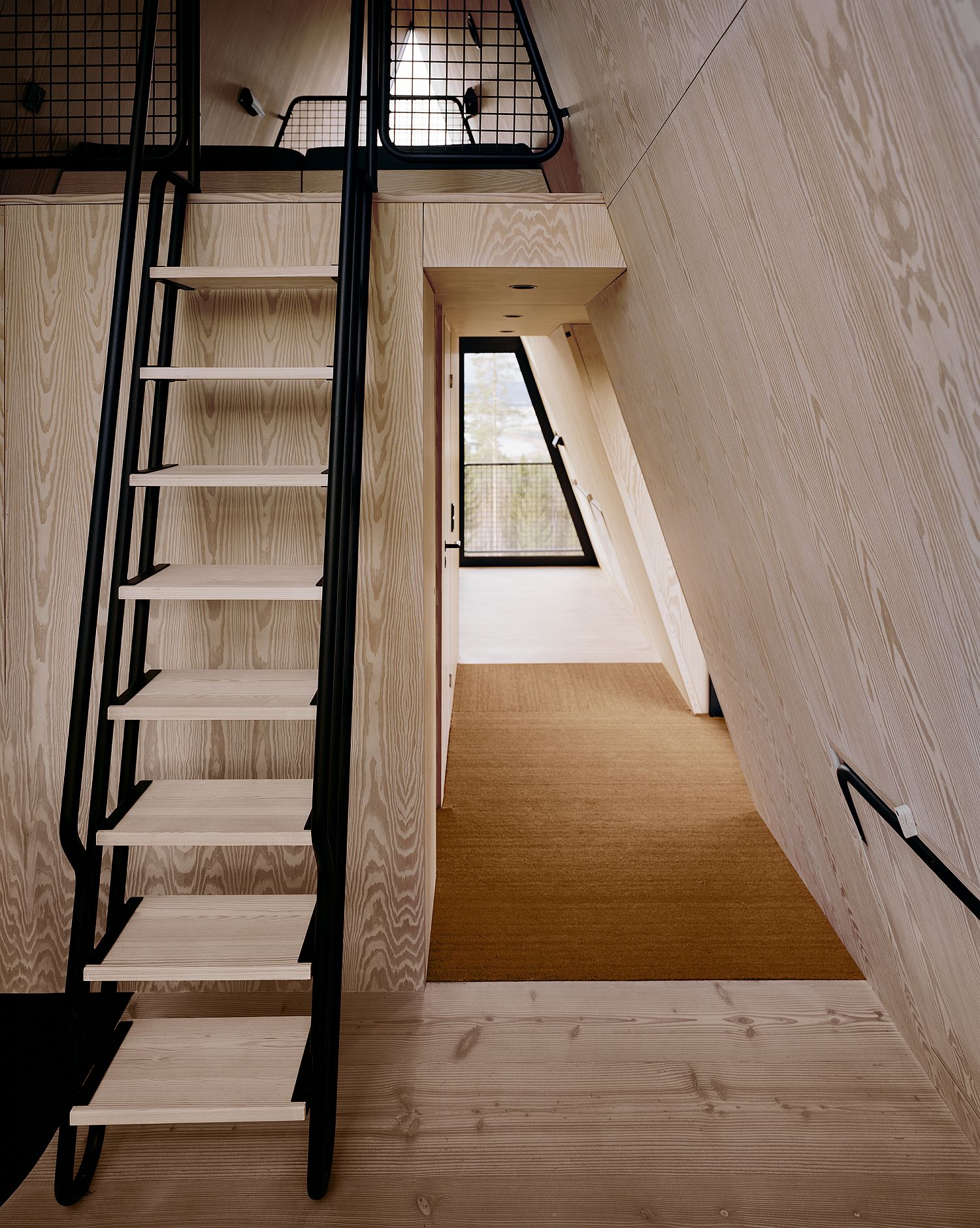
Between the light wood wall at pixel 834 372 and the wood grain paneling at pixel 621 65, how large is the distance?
0.03ft

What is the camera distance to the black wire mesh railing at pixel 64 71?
321 cm

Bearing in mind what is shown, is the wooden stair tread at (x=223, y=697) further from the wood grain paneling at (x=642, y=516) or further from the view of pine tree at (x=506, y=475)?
the view of pine tree at (x=506, y=475)

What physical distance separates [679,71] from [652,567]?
11.7ft

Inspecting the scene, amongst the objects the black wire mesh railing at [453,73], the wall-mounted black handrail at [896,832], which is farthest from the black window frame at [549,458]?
the wall-mounted black handrail at [896,832]

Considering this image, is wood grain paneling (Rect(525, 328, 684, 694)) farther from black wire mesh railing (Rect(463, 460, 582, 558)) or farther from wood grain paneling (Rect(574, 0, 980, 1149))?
wood grain paneling (Rect(574, 0, 980, 1149))

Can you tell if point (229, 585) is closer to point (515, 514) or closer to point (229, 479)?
point (229, 479)

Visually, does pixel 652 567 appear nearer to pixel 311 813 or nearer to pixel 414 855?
pixel 414 855

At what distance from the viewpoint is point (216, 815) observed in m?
2.03

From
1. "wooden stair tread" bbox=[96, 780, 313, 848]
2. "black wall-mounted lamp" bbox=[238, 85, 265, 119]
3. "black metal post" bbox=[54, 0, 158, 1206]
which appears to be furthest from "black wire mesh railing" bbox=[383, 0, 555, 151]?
"wooden stair tread" bbox=[96, 780, 313, 848]

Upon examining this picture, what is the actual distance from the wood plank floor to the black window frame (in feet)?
22.3

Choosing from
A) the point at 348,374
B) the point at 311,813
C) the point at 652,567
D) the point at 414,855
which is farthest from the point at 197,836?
the point at 652,567

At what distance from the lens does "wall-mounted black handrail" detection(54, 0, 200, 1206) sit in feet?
5.98

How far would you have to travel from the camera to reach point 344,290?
1.98 m

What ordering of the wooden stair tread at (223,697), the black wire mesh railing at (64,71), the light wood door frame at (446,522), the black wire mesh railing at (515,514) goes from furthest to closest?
1. the black wire mesh railing at (515,514)
2. the light wood door frame at (446,522)
3. the black wire mesh railing at (64,71)
4. the wooden stair tread at (223,697)
